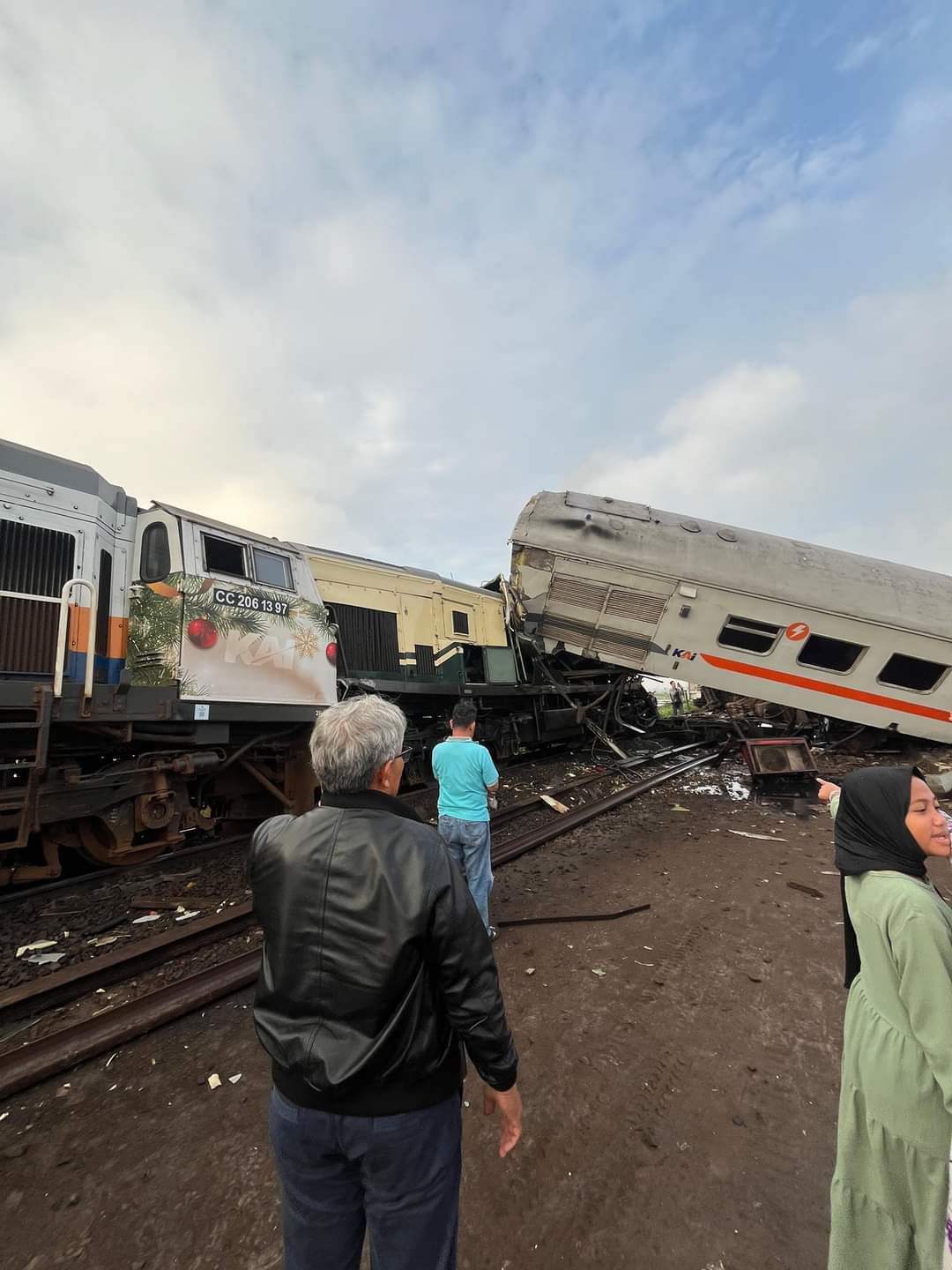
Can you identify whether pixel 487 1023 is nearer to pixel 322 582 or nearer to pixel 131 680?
pixel 131 680

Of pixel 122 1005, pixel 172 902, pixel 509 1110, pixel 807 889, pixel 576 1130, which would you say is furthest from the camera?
pixel 807 889

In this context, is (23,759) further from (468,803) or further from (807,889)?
(807,889)

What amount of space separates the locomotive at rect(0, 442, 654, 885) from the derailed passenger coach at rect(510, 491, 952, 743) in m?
4.10

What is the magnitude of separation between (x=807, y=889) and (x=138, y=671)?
6821 mm

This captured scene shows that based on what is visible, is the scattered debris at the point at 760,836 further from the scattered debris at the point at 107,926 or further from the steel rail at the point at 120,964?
the scattered debris at the point at 107,926

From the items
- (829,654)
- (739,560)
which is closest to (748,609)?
(739,560)

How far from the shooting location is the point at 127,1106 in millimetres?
2834

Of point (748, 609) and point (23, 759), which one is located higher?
point (748, 609)

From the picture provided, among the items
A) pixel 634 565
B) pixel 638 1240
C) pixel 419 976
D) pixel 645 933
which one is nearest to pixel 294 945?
pixel 419 976

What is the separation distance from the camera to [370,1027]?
133cm

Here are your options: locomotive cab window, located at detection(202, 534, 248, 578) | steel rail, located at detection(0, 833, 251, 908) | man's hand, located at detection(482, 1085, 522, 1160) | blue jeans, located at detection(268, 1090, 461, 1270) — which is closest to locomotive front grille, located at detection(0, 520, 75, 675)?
locomotive cab window, located at detection(202, 534, 248, 578)

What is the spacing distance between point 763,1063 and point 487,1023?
263cm

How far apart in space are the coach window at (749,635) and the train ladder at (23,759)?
28.6 feet

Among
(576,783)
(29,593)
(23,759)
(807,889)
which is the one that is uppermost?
(29,593)
